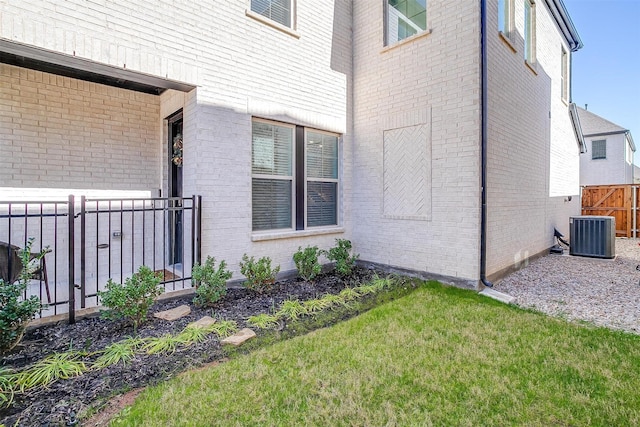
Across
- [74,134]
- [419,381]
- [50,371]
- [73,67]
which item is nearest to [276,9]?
[73,67]

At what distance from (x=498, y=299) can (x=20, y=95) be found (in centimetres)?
766

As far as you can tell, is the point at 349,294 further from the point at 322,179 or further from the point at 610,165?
the point at 610,165

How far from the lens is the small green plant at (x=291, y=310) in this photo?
4.11 meters

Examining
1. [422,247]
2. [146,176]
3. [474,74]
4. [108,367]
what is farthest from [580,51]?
[108,367]

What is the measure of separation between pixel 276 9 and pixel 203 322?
532 centimetres

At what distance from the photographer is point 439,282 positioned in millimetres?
5539

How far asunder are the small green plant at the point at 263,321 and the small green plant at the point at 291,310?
169 mm

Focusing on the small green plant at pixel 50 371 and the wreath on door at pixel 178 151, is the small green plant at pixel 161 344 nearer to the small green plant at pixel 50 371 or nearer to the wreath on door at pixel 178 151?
the small green plant at pixel 50 371

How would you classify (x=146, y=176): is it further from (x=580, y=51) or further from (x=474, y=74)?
(x=580, y=51)

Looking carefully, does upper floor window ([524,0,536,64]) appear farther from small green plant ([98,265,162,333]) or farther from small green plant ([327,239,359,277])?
small green plant ([98,265,162,333])

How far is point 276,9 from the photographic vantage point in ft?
18.8

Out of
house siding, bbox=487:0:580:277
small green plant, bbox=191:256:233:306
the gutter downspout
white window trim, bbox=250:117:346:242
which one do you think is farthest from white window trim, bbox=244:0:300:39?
small green plant, bbox=191:256:233:306

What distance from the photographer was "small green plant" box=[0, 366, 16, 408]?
2.33 metres

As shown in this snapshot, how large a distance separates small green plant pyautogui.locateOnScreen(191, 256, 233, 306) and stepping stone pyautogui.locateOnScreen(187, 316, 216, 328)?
428 mm
